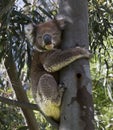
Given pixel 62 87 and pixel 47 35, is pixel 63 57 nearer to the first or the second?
pixel 62 87

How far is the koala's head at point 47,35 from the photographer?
1968 millimetres

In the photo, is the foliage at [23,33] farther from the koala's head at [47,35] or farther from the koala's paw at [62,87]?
the koala's paw at [62,87]

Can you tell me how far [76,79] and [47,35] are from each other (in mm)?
570

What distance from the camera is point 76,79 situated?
5.26ft

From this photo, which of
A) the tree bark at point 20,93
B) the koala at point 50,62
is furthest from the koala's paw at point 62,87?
the tree bark at point 20,93

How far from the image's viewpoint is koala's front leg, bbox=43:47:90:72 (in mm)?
1675

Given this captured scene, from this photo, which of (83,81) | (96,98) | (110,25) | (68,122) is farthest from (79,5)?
(96,98)

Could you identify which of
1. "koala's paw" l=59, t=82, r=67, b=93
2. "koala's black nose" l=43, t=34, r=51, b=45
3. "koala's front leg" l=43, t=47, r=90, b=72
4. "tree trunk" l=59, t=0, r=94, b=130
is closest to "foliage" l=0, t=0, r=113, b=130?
"koala's black nose" l=43, t=34, r=51, b=45

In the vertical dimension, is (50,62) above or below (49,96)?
above

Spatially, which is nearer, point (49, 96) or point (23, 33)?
point (49, 96)

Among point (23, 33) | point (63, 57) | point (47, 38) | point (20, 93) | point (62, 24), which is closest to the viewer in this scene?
point (63, 57)

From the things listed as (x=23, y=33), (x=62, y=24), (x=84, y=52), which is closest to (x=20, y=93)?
(x=23, y=33)

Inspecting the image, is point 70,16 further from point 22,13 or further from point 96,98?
point 96,98

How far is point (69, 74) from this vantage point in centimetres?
162
